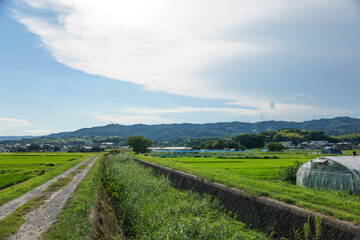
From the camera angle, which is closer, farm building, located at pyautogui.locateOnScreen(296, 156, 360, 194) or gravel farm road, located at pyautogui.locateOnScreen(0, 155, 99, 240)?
gravel farm road, located at pyautogui.locateOnScreen(0, 155, 99, 240)

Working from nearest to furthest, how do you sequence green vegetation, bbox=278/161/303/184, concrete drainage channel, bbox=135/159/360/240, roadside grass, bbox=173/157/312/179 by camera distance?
concrete drainage channel, bbox=135/159/360/240
green vegetation, bbox=278/161/303/184
roadside grass, bbox=173/157/312/179

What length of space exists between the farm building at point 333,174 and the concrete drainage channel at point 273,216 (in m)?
5.19

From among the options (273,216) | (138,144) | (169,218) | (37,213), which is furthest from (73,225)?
(138,144)

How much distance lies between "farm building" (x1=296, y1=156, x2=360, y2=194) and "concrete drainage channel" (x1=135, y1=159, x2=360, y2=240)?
5.19 metres

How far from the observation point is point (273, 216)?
7.36m

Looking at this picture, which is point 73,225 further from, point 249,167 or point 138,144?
point 138,144

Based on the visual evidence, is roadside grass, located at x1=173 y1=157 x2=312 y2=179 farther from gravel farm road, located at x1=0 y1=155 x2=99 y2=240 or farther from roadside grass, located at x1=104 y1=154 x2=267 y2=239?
gravel farm road, located at x1=0 y1=155 x2=99 y2=240

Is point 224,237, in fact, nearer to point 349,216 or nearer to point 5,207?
point 349,216

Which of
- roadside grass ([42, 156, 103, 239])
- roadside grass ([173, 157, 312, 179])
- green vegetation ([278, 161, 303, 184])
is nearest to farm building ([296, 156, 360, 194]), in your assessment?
green vegetation ([278, 161, 303, 184])

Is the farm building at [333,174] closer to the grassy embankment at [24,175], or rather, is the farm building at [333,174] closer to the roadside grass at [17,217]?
the roadside grass at [17,217]

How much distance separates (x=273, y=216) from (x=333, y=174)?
6.18 meters

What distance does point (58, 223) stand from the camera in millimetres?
7633

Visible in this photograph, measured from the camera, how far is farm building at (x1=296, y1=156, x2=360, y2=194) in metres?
11.0

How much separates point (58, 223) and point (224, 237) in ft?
15.4
